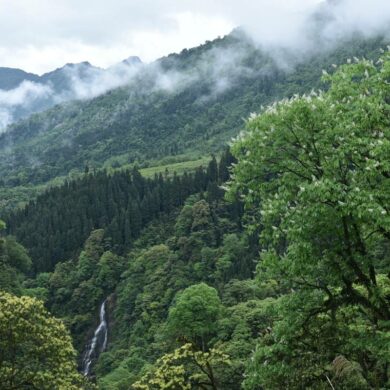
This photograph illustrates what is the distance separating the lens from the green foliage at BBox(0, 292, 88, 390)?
94.7 feet

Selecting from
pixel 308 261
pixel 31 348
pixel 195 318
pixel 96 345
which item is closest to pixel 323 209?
pixel 308 261

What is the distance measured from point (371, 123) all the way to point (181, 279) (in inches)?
4166

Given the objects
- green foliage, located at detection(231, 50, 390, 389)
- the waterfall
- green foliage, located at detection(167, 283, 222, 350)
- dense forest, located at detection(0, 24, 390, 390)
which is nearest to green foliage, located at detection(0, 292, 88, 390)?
dense forest, located at detection(0, 24, 390, 390)

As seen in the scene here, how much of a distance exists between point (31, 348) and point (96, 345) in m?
100

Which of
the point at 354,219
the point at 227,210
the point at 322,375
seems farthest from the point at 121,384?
the point at 227,210

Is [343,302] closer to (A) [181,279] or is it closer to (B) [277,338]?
(B) [277,338]

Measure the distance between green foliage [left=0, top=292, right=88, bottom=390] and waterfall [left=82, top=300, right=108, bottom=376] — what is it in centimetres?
8979

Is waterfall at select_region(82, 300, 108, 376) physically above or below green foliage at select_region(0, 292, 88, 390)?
below

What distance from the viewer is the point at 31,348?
1176 inches

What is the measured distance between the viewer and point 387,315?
21.1 meters

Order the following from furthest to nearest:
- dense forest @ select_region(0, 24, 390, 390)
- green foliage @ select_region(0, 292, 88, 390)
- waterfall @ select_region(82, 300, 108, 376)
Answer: waterfall @ select_region(82, 300, 108, 376), green foliage @ select_region(0, 292, 88, 390), dense forest @ select_region(0, 24, 390, 390)

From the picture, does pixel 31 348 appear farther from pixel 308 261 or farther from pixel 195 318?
pixel 195 318

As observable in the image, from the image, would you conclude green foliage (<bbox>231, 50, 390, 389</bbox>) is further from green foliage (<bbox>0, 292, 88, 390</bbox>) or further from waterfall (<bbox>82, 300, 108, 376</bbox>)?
waterfall (<bbox>82, 300, 108, 376</bbox>)

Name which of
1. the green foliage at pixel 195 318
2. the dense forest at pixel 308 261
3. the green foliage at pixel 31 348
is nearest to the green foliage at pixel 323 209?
the dense forest at pixel 308 261
